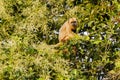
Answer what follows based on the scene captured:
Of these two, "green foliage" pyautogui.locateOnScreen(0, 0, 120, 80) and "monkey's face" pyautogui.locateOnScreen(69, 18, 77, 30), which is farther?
"monkey's face" pyautogui.locateOnScreen(69, 18, 77, 30)

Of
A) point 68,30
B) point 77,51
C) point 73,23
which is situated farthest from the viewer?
point 68,30

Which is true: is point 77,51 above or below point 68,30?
below

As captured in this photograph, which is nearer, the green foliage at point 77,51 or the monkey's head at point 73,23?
the green foliage at point 77,51

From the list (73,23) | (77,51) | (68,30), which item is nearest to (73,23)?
(73,23)

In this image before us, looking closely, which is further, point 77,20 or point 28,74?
point 77,20

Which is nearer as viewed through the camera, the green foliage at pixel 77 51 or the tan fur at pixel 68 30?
the green foliage at pixel 77 51

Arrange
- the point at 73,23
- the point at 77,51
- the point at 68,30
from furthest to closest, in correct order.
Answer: the point at 68,30 < the point at 73,23 < the point at 77,51

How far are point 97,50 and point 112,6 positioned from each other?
0.50 meters

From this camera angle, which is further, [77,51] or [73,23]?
[73,23]

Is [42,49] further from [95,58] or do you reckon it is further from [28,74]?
[95,58]

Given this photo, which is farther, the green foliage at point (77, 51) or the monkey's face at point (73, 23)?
the monkey's face at point (73, 23)

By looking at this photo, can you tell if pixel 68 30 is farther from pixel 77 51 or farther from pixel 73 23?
pixel 77 51

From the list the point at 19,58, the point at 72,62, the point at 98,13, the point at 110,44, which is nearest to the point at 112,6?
the point at 98,13

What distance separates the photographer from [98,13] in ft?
12.9
